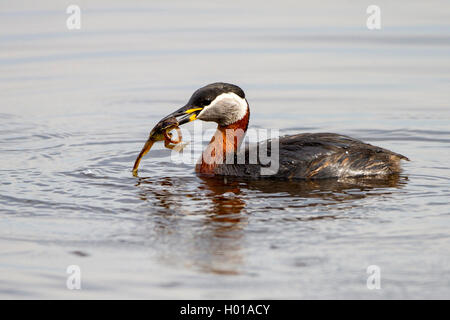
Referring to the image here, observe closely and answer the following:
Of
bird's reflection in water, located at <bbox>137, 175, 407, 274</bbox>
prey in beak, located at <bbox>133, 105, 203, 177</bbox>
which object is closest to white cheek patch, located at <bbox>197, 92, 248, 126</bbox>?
prey in beak, located at <bbox>133, 105, 203, 177</bbox>

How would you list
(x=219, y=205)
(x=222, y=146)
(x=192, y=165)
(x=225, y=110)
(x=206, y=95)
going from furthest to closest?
(x=192, y=165)
(x=222, y=146)
(x=225, y=110)
(x=206, y=95)
(x=219, y=205)

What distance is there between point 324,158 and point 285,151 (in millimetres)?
478

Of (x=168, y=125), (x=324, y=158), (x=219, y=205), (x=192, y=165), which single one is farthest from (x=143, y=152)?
(x=324, y=158)

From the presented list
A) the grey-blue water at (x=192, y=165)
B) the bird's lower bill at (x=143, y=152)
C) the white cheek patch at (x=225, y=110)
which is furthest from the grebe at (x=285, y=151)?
the bird's lower bill at (x=143, y=152)

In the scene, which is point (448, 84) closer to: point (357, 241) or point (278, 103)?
point (278, 103)

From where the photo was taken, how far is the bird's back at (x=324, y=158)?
10.1 m

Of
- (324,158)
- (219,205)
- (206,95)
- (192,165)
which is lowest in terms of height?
(219,205)

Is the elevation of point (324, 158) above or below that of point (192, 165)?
above

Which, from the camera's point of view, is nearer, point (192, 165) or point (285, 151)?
→ point (285, 151)

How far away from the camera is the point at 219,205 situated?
9172mm

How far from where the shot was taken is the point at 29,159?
11.3 m

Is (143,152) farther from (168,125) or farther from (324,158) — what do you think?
(324,158)
